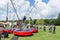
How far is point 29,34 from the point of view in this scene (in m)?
24.4

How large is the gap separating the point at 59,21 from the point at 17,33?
276 ft

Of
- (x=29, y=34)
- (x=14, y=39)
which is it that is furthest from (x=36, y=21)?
(x=14, y=39)

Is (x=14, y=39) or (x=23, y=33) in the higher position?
(x=14, y=39)

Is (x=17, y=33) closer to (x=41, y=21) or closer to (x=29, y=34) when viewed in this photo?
(x=29, y=34)

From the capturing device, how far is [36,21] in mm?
107250

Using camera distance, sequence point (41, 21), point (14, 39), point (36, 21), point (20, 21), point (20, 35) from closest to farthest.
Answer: point (14, 39) → point (20, 35) → point (20, 21) → point (41, 21) → point (36, 21)

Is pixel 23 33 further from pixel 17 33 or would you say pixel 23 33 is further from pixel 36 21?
pixel 36 21

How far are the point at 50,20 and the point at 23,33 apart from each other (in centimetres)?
8737

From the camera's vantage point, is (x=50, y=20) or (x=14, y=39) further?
(x=50, y=20)

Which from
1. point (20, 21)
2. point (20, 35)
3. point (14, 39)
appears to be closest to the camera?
point (14, 39)

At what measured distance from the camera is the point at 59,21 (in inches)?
4158

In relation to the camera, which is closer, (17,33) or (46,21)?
(17,33)

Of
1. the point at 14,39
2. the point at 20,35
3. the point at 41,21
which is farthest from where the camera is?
the point at 41,21

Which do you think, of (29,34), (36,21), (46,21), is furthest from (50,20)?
(29,34)
